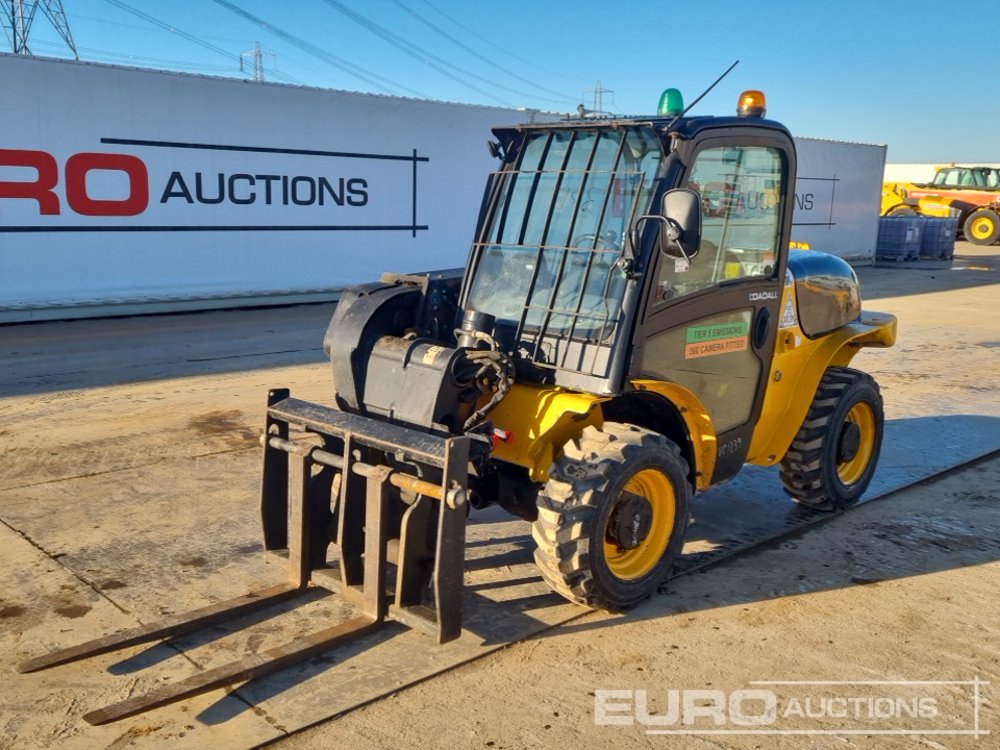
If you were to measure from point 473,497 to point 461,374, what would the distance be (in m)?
0.75

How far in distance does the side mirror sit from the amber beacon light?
1061 mm

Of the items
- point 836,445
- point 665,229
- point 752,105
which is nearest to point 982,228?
point 836,445

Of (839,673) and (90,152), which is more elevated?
(90,152)

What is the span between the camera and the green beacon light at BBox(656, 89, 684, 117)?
14.3ft

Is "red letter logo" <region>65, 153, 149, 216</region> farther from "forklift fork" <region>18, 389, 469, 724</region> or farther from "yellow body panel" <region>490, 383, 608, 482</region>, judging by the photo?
"yellow body panel" <region>490, 383, 608, 482</region>

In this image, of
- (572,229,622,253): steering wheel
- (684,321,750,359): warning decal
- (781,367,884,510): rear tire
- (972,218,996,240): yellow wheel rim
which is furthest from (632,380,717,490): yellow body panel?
→ (972,218,996,240): yellow wheel rim

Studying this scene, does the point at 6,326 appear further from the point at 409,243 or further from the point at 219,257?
the point at 409,243

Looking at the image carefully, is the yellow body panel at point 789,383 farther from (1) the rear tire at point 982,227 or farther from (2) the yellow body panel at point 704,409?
(1) the rear tire at point 982,227

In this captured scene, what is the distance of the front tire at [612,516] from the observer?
3924 millimetres

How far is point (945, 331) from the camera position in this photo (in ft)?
45.2

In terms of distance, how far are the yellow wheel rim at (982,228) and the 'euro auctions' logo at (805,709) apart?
3331cm

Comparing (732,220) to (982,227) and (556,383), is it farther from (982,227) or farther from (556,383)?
(982,227)

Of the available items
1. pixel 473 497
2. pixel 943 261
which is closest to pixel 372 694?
pixel 473 497

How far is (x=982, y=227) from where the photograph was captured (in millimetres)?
33094
